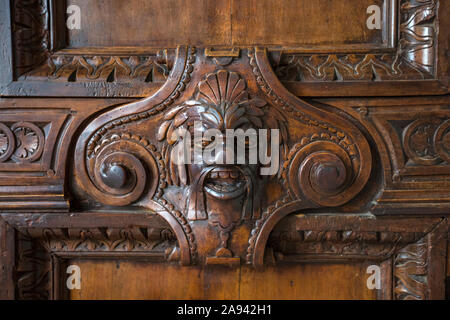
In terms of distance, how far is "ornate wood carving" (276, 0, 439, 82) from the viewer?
855 mm

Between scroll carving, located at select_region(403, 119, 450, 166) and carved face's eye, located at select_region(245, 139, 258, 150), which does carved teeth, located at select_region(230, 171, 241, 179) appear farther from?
scroll carving, located at select_region(403, 119, 450, 166)

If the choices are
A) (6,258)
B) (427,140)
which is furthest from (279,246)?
(6,258)

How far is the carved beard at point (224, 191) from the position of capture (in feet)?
2.72

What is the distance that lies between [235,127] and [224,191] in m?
0.15

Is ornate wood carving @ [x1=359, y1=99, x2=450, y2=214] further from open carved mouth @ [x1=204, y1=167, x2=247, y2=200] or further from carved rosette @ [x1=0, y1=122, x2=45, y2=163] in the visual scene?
carved rosette @ [x1=0, y1=122, x2=45, y2=163]

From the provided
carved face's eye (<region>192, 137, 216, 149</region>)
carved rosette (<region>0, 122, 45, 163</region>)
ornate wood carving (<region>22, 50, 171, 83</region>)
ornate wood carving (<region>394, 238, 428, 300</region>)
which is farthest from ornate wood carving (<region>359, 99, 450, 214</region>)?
carved rosette (<region>0, 122, 45, 163</region>)

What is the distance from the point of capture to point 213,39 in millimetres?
917

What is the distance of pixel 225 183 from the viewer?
0.84 metres

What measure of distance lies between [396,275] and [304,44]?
650mm

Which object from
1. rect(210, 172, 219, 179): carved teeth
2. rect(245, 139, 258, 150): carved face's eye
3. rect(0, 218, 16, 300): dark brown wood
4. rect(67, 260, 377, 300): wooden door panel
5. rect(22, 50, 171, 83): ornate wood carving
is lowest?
rect(67, 260, 377, 300): wooden door panel

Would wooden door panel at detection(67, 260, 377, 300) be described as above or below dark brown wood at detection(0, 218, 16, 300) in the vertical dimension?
below

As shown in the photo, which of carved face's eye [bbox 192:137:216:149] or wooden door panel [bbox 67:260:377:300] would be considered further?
wooden door panel [bbox 67:260:377:300]

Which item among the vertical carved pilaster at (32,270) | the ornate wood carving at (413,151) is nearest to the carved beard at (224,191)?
the ornate wood carving at (413,151)
